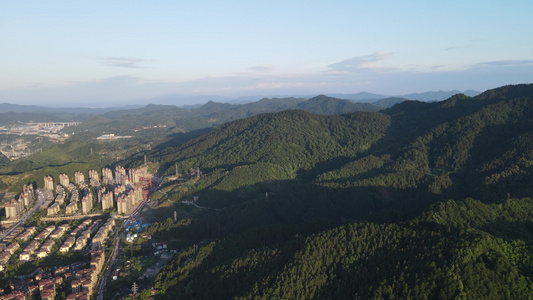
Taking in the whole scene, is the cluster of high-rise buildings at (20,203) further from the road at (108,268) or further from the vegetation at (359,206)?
the vegetation at (359,206)

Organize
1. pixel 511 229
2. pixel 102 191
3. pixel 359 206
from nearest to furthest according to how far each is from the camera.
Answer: pixel 511 229, pixel 359 206, pixel 102 191

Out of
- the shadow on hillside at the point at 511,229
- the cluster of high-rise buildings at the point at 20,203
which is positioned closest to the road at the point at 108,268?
the cluster of high-rise buildings at the point at 20,203

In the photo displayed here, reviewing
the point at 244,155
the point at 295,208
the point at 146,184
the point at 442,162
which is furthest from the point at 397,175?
the point at 146,184

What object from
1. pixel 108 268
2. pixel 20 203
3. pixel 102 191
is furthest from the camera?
pixel 102 191

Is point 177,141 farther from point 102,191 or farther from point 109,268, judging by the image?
point 109,268

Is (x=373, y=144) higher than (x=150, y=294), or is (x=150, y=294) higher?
(x=373, y=144)

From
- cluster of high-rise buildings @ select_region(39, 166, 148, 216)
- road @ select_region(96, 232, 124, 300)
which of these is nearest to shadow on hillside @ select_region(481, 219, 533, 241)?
road @ select_region(96, 232, 124, 300)

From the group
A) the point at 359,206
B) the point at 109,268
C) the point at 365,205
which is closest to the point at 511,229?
the point at 365,205

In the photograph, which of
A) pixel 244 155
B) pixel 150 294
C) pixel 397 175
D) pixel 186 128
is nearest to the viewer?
pixel 150 294

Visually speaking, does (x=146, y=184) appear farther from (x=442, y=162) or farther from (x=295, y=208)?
(x=442, y=162)
